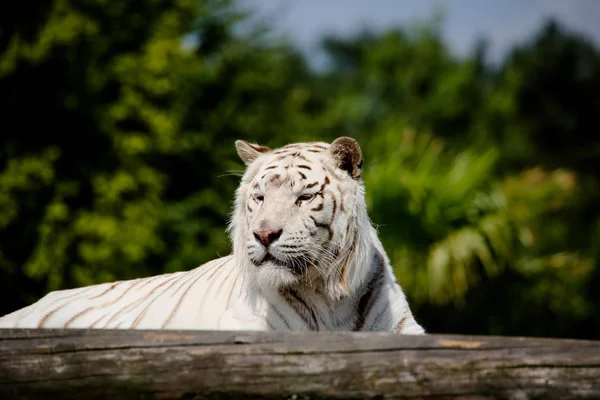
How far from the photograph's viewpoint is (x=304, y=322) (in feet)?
10.9

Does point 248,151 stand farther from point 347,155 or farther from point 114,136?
point 114,136

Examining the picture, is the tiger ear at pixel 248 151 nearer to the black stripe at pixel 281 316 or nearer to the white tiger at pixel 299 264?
the white tiger at pixel 299 264

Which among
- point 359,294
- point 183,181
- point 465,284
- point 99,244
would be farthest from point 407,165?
point 359,294

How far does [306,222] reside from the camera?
328cm

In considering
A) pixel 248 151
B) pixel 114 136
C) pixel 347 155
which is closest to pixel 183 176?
pixel 114 136

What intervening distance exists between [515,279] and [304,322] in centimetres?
993

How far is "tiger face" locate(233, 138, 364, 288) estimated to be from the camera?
3.22 metres

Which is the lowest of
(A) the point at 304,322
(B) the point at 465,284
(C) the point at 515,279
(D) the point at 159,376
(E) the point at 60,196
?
(C) the point at 515,279

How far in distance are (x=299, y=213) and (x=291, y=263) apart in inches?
8.2

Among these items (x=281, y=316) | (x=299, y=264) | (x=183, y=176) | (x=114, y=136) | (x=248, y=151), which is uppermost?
(x=248, y=151)

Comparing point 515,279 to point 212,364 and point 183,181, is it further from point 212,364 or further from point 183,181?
point 212,364

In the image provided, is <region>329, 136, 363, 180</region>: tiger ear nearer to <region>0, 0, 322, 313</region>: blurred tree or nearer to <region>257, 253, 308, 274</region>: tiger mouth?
<region>257, 253, 308, 274</region>: tiger mouth

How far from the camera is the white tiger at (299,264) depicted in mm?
3250

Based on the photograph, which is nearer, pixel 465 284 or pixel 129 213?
pixel 465 284
